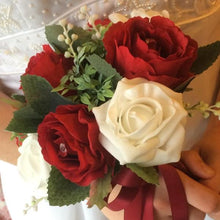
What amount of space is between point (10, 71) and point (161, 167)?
0.43 meters

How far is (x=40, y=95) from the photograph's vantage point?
1.42ft

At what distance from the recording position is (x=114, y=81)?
1.32 feet

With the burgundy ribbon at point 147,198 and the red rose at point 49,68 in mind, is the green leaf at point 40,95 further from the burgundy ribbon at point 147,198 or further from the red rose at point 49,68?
the burgundy ribbon at point 147,198

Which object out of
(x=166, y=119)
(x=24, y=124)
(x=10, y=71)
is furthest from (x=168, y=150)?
(x=10, y=71)

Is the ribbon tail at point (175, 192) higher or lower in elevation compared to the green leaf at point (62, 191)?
lower

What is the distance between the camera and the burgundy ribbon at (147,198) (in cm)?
47

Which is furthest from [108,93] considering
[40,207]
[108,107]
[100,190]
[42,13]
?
[40,207]

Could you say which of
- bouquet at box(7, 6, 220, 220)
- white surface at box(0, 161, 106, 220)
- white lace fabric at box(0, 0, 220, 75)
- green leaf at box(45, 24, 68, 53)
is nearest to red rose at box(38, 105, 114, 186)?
bouquet at box(7, 6, 220, 220)

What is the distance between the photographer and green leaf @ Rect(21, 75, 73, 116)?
422 mm

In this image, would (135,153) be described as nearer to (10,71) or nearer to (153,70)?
(153,70)

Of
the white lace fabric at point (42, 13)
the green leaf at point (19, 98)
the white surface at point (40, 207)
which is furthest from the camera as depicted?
the white surface at point (40, 207)

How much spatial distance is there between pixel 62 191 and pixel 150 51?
0.70 ft

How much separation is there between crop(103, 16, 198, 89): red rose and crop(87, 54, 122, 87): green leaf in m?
0.02

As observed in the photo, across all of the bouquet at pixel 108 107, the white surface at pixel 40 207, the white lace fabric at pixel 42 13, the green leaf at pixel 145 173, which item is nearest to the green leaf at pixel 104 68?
the bouquet at pixel 108 107
